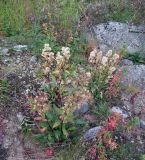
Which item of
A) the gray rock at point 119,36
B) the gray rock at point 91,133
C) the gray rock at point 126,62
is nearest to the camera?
the gray rock at point 91,133

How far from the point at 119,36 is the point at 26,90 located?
2.07m

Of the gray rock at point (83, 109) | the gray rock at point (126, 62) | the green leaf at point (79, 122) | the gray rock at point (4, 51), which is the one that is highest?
the gray rock at point (4, 51)

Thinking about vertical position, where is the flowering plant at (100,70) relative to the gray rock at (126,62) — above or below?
above

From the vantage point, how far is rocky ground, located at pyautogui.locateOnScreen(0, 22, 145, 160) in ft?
16.1

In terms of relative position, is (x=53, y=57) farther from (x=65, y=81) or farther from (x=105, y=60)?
(x=105, y=60)

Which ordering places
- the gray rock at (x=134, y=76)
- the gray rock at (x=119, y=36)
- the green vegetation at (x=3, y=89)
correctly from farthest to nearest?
1. the gray rock at (x=119, y=36)
2. the gray rock at (x=134, y=76)
3. the green vegetation at (x=3, y=89)

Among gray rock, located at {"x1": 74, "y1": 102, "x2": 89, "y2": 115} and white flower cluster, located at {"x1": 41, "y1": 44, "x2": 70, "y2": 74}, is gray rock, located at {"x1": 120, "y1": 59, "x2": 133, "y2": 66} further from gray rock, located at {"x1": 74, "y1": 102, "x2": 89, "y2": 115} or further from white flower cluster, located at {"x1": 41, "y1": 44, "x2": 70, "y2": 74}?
white flower cluster, located at {"x1": 41, "y1": 44, "x2": 70, "y2": 74}

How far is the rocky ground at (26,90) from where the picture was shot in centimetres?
491

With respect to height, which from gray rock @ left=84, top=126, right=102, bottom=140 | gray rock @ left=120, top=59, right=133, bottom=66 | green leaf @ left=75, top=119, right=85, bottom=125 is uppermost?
gray rock @ left=120, top=59, right=133, bottom=66

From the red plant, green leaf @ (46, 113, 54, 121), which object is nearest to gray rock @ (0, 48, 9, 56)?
green leaf @ (46, 113, 54, 121)

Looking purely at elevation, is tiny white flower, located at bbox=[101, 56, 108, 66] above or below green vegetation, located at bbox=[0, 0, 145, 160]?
above

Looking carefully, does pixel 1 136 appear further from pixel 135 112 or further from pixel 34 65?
pixel 135 112

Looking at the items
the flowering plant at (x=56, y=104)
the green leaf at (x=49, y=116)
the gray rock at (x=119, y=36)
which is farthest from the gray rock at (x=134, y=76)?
the green leaf at (x=49, y=116)

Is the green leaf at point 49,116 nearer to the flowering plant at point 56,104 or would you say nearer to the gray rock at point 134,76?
the flowering plant at point 56,104
